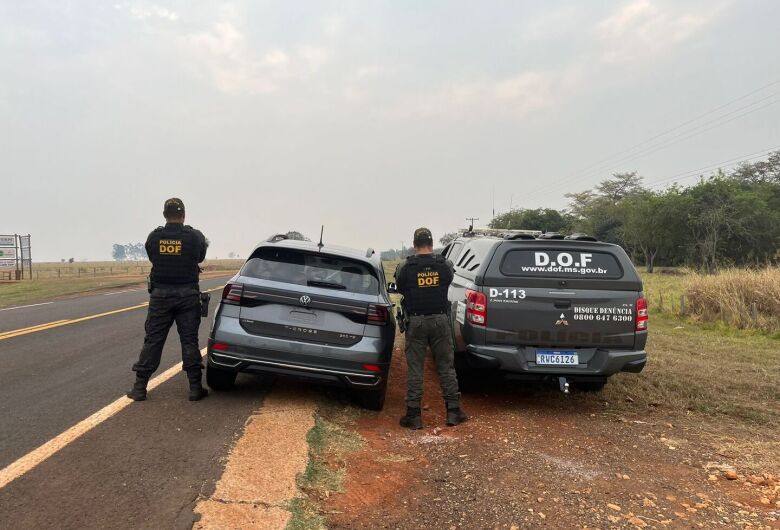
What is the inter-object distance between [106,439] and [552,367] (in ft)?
13.5

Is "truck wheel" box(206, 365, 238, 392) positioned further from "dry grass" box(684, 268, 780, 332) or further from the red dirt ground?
"dry grass" box(684, 268, 780, 332)

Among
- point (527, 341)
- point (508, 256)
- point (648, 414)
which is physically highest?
point (508, 256)

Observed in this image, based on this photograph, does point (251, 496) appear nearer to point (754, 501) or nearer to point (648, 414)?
point (754, 501)

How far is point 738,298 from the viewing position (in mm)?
14000

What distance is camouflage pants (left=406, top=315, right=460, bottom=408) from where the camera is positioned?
5.44m

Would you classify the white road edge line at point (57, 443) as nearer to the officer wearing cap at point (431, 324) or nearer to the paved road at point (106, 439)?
the paved road at point (106, 439)

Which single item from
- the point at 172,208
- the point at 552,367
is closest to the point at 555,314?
the point at 552,367

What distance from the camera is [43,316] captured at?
12320 millimetres

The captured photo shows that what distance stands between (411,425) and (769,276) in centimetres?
1312

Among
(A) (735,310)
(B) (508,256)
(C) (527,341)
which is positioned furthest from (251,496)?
(A) (735,310)

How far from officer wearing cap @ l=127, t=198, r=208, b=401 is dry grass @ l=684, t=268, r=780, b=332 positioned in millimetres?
12958

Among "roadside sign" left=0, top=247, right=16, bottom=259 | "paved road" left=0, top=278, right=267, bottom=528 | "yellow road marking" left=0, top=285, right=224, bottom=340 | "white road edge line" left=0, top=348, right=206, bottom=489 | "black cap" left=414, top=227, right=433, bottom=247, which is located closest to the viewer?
"paved road" left=0, top=278, right=267, bottom=528

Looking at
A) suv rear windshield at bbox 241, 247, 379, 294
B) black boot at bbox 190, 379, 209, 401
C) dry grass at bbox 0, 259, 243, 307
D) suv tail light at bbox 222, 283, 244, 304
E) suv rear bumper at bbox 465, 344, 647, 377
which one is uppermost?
suv rear windshield at bbox 241, 247, 379, 294

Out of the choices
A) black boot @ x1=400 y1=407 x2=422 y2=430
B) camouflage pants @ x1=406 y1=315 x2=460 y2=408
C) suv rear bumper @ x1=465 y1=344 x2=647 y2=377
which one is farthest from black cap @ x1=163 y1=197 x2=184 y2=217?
suv rear bumper @ x1=465 y1=344 x2=647 y2=377
